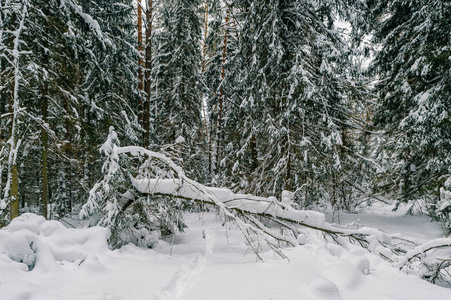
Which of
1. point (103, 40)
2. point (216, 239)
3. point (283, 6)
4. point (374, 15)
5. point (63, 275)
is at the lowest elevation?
point (216, 239)

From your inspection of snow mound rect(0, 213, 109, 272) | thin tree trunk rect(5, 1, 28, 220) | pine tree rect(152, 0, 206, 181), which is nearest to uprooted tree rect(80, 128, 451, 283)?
snow mound rect(0, 213, 109, 272)

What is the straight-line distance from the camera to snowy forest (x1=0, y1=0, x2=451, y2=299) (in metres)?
4.50

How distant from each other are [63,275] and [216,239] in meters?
3.71

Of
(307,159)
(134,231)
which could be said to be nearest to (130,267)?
(134,231)

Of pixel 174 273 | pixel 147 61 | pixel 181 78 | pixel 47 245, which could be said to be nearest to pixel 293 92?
pixel 174 273

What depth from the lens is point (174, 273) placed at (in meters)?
3.55

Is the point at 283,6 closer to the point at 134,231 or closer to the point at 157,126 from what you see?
the point at 134,231

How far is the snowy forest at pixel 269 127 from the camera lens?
4500 mm

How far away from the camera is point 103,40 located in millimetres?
7164

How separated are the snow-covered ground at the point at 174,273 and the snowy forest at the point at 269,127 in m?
0.06

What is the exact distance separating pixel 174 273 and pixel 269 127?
491cm

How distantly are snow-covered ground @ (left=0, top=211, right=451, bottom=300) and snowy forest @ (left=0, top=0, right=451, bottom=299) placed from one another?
0.20 feet

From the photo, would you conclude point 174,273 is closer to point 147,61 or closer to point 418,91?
point 147,61

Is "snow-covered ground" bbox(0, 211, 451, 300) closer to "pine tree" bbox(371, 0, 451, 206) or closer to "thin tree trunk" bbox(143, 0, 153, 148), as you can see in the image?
"pine tree" bbox(371, 0, 451, 206)
